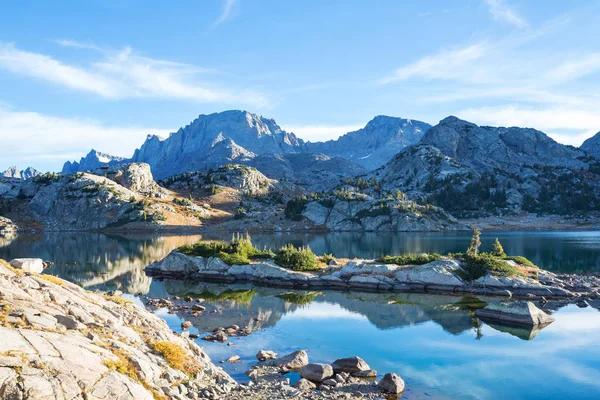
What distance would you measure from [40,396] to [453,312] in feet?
126

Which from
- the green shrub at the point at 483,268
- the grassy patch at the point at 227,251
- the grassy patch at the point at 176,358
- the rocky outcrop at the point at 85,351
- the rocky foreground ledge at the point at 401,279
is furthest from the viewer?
the grassy patch at the point at 227,251

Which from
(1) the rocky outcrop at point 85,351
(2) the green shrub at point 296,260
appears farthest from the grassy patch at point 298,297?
(1) the rocky outcrop at point 85,351

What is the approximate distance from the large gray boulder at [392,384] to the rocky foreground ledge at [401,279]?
31.0m

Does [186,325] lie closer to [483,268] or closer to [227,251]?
[227,251]

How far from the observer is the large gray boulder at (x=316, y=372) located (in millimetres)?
24598

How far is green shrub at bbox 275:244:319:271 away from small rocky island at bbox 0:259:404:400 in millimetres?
32997

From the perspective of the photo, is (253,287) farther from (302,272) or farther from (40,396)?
(40,396)

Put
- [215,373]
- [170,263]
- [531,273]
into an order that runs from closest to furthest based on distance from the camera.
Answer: [215,373]
[531,273]
[170,263]

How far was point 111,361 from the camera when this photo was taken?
17047mm

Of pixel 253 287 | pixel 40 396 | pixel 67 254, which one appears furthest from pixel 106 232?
pixel 40 396

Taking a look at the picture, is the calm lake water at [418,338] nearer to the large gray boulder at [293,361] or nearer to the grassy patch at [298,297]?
the grassy patch at [298,297]

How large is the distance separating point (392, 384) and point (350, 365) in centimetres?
359

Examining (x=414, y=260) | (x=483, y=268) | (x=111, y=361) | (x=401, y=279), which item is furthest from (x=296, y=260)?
(x=111, y=361)

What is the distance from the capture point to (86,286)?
57844 mm
